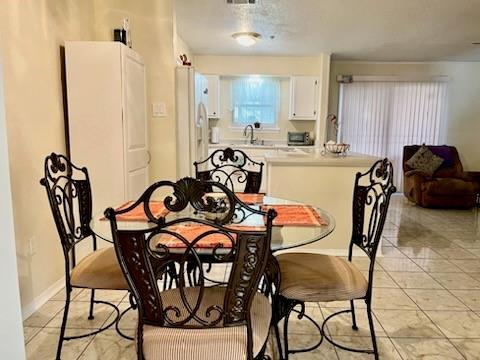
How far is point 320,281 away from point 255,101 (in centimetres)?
538

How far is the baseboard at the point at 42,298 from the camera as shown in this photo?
7.47ft

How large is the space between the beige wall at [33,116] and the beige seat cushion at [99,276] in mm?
669

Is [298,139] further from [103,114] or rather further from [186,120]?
[103,114]

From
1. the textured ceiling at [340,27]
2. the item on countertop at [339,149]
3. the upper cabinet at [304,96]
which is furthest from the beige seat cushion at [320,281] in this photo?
the upper cabinet at [304,96]

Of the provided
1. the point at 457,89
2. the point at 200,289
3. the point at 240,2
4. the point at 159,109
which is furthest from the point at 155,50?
the point at 457,89

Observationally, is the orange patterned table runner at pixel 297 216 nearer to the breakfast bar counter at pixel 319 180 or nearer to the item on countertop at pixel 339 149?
the breakfast bar counter at pixel 319 180

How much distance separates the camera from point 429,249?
3703 millimetres

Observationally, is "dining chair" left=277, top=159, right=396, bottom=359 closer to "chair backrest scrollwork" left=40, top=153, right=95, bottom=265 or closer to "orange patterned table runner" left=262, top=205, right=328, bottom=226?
"orange patterned table runner" left=262, top=205, right=328, bottom=226

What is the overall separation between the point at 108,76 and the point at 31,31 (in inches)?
22.5

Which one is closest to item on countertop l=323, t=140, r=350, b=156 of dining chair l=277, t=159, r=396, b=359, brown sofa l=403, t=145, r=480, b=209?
dining chair l=277, t=159, r=396, b=359

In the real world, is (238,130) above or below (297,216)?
above

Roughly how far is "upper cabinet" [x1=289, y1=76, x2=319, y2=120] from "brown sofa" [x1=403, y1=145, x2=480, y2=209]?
5.89 feet

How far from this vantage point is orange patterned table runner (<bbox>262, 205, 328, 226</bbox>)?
183cm

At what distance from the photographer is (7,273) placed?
0.91 metres
